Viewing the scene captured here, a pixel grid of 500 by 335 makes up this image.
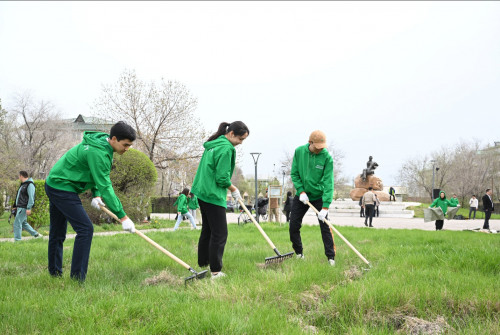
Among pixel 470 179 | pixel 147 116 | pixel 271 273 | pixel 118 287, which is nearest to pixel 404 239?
pixel 271 273

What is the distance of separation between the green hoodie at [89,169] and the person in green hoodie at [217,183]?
3.17 ft

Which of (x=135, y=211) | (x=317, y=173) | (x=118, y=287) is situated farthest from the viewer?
(x=135, y=211)

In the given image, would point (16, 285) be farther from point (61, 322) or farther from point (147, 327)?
point (147, 327)

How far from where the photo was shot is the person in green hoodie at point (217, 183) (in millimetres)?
4090

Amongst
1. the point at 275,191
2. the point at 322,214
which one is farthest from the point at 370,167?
the point at 322,214

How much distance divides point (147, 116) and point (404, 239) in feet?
62.1

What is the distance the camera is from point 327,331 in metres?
2.57

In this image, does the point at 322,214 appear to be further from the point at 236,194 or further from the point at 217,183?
the point at 217,183

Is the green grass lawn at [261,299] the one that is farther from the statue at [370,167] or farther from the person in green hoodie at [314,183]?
the statue at [370,167]

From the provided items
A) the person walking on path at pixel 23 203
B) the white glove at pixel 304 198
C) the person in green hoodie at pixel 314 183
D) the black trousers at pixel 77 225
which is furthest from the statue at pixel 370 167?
the black trousers at pixel 77 225

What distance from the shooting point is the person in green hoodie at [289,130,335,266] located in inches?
199

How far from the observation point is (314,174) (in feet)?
17.1

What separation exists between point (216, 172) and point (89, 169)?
4.53 ft

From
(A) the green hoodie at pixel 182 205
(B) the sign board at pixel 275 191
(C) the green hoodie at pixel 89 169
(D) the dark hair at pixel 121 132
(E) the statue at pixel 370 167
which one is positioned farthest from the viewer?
(E) the statue at pixel 370 167
